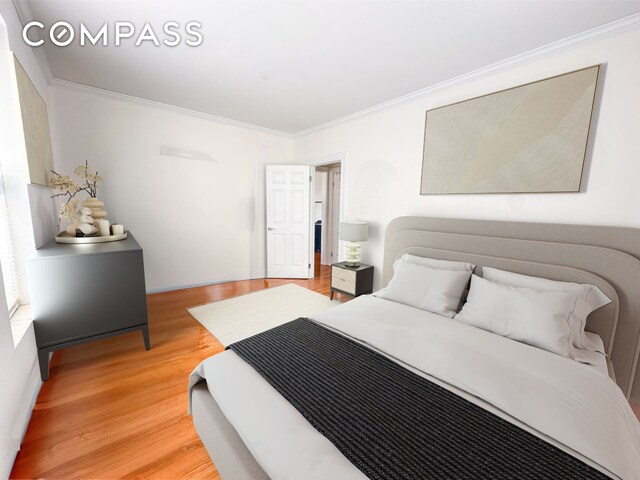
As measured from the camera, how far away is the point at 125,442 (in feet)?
4.94

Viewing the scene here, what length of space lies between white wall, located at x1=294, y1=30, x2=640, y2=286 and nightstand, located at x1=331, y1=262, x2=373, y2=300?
19 centimetres

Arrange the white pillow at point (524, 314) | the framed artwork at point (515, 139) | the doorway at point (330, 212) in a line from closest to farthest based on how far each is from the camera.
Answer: the white pillow at point (524, 314), the framed artwork at point (515, 139), the doorway at point (330, 212)

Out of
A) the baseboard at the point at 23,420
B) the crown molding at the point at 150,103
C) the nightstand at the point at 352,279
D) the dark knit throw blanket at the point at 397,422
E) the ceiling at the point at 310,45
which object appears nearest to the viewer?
the dark knit throw blanket at the point at 397,422

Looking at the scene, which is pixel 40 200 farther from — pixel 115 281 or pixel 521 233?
pixel 521 233

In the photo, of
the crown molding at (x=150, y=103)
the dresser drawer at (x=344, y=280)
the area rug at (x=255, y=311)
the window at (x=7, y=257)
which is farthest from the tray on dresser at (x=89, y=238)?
the dresser drawer at (x=344, y=280)

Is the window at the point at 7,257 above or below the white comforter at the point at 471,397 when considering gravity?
above

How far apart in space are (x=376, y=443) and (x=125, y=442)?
1482mm

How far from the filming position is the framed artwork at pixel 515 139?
200cm

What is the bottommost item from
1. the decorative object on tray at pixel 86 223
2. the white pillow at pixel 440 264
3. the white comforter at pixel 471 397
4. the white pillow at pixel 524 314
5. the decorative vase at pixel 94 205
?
the white comforter at pixel 471 397

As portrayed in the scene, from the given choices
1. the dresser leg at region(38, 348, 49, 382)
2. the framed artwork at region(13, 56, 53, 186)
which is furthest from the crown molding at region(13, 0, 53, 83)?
the dresser leg at region(38, 348, 49, 382)

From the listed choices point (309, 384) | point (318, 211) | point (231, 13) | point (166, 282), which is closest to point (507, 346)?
point (309, 384)

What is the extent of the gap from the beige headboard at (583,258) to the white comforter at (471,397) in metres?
0.74

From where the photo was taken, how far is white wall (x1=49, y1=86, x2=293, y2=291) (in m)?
3.13

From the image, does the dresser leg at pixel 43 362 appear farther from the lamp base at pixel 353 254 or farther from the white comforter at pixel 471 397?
the lamp base at pixel 353 254
